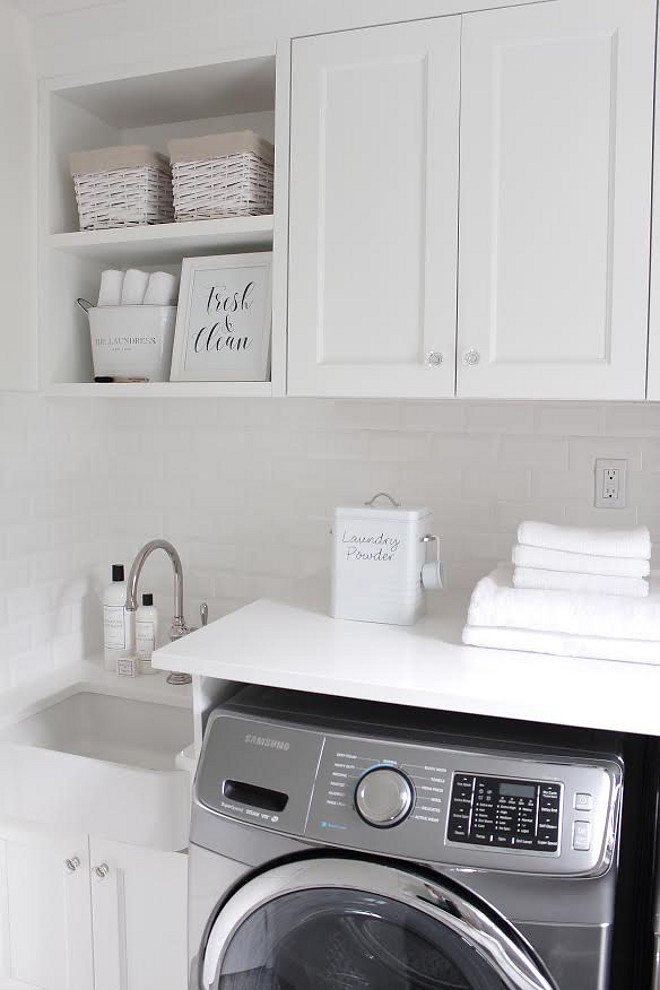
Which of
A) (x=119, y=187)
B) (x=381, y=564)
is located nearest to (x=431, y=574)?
(x=381, y=564)

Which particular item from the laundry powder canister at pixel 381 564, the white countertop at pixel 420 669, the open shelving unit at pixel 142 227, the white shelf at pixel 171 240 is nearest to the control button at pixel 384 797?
the white countertop at pixel 420 669

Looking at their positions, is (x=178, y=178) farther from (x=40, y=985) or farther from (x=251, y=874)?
(x=40, y=985)

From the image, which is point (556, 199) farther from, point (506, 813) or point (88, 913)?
point (88, 913)

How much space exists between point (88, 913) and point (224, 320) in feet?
4.26

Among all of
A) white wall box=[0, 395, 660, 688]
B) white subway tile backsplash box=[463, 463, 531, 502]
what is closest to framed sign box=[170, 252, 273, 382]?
white wall box=[0, 395, 660, 688]

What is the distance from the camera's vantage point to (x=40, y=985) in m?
1.86

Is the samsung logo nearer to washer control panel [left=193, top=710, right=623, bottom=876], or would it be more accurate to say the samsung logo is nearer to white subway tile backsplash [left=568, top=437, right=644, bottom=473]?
washer control panel [left=193, top=710, right=623, bottom=876]

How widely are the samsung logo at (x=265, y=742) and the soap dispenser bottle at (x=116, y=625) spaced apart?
87 centimetres

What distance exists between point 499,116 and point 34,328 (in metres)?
1.15

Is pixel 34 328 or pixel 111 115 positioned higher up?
pixel 111 115

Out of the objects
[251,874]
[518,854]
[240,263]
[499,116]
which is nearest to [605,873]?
[518,854]

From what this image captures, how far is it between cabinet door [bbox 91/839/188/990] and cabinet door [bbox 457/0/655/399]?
1133 mm

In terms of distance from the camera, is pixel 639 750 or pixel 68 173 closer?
pixel 639 750

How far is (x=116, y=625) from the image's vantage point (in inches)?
86.0
